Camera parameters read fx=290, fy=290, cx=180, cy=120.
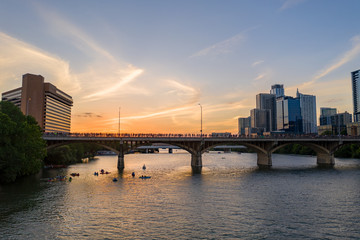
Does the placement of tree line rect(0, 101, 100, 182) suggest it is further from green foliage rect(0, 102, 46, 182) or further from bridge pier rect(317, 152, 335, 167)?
bridge pier rect(317, 152, 335, 167)

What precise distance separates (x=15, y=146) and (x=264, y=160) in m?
83.6

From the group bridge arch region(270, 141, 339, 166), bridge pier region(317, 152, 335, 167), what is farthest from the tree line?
bridge pier region(317, 152, 335, 167)

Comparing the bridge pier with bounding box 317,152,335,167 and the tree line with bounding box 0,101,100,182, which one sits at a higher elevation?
the tree line with bounding box 0,101,100,182

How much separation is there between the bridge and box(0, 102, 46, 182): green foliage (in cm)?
1658

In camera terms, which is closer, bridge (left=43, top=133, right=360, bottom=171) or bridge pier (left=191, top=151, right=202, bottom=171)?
bridge (left=43, top=133, right=360, bottom=171)

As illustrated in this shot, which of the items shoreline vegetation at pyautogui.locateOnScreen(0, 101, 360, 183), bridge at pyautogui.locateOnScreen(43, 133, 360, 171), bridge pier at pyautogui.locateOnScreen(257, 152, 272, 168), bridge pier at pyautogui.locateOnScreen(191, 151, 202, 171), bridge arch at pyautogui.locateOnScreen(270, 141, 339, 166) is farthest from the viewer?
bridge arch at pyautogui.locateOnScreen(270, 141, 339, 166)

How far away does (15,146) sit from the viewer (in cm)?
5741

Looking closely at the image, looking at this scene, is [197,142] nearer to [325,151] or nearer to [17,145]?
[325,151]

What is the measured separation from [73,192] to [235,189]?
92.7ft

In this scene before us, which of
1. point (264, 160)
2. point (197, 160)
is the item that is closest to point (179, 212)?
point (197, 160)

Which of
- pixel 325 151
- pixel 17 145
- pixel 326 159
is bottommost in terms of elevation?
pixel 326 159

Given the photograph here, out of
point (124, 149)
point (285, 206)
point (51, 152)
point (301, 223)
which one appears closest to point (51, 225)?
point (301, 223)

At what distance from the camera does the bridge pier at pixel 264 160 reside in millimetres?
106188

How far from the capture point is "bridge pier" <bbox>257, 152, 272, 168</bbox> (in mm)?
106188
